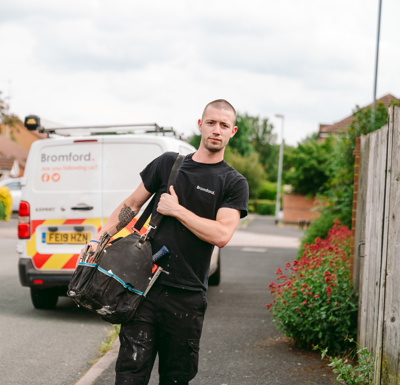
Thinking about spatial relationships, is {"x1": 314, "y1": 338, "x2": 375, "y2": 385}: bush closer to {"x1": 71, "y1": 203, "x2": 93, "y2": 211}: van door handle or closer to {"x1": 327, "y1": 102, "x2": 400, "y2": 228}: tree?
{"x1": 71, "y1": 203, "x2": 93, "y2": 211}: van door handle

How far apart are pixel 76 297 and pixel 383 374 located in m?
2.00

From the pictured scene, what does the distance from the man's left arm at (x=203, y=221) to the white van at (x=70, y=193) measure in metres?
3.70

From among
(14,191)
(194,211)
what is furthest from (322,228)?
(14,191)

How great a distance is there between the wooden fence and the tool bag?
4.87ft

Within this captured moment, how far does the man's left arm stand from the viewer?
3.16 metres

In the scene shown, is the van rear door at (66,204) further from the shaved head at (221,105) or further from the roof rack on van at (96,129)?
the shaved head at (221,105)

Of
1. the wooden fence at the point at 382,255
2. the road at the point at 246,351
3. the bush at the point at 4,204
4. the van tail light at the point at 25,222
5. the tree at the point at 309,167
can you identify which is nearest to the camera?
the wooden fence at the point at 382,255

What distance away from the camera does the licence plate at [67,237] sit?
7055 mm

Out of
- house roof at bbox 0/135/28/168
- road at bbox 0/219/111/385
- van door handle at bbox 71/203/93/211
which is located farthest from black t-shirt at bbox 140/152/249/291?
house roof at bbox 0/135/28/168

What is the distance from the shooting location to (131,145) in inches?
275

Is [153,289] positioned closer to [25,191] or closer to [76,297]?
[76,297]

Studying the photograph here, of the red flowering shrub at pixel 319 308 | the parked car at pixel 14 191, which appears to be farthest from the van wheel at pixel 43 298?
the parked car at pixel 14 191

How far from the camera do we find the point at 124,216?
3.51 m

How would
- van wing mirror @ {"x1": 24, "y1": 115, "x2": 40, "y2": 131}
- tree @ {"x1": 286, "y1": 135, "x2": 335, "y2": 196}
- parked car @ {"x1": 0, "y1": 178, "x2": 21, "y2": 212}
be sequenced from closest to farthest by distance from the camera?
van wing mirror @ {"x1": 24, "y1": 115, "x2": 40, "y2": 131}, parked car @ {"x1": 0, "y1": 178, "x2": 21, "y2": 212}, tree @ {"x1": 286, "y1": 135, "x2": 335, "y2": 196}
